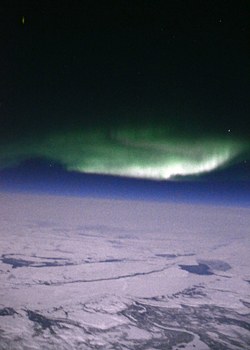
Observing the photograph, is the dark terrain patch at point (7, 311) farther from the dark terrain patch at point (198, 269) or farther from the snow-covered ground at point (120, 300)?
the dark terrain patch at point (198, 269)

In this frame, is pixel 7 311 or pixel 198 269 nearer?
pixel 7 311

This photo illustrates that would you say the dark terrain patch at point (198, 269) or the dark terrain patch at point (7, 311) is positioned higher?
the dark terrain patch at point (7, 311)

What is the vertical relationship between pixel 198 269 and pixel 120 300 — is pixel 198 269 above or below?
below

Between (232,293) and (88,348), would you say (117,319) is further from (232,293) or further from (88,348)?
(232,293)

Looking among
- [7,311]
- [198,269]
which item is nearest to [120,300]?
[7,311]

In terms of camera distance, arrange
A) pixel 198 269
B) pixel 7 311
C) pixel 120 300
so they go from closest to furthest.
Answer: pixel 7 311
pixel 120 300
pixel 198 269

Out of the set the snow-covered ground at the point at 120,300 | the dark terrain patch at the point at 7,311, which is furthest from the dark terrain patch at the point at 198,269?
the dark terrain patch at the point at 7,311

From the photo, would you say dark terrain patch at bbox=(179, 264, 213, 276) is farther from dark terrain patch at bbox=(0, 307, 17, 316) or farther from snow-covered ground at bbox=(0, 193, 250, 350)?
dark terrain patch at bbox=(0, 307, 17, 316)

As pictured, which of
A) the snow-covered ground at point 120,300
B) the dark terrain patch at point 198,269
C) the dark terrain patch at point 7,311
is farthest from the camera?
the dark terrain patch at point 198,269

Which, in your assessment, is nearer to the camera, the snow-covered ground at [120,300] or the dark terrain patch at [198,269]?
the snow-covered ground at [120,300]

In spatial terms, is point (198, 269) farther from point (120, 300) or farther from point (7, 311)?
point (7, 311)

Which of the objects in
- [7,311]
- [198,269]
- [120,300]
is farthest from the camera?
[198,269]
